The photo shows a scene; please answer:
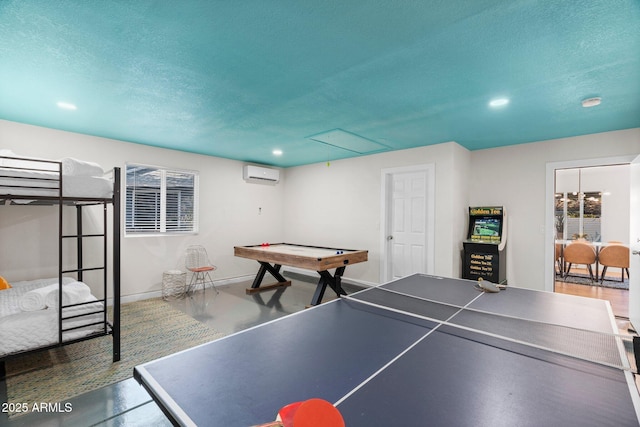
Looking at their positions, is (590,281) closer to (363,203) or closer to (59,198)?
(363,203)

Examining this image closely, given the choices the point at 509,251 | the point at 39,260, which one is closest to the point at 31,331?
the point at 39,260

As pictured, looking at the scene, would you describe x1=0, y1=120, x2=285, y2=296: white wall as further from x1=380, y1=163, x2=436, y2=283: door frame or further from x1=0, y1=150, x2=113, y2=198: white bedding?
x1=380, y1=163, x2=436, y2=283: door frame

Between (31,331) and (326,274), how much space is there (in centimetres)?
306

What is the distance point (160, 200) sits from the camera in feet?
16.2

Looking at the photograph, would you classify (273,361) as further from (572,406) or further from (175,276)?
(175,276)

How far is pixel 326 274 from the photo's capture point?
4191 millimetres

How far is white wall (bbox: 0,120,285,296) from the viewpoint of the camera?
3607mm

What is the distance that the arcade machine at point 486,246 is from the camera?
4180 mm

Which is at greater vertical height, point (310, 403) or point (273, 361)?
point (310, 403)

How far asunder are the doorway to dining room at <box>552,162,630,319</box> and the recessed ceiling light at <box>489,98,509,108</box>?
14.8ft

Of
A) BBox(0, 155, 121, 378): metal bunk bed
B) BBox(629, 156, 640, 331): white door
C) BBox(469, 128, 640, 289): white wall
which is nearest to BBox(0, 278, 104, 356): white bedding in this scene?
BBox(0, 155, 121, 378): metal bunk bed

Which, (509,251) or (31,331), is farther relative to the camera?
(509,251)

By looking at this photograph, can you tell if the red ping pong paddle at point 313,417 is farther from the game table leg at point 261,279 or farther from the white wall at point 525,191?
the white wall at point 525,191

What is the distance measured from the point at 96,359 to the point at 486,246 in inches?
193
